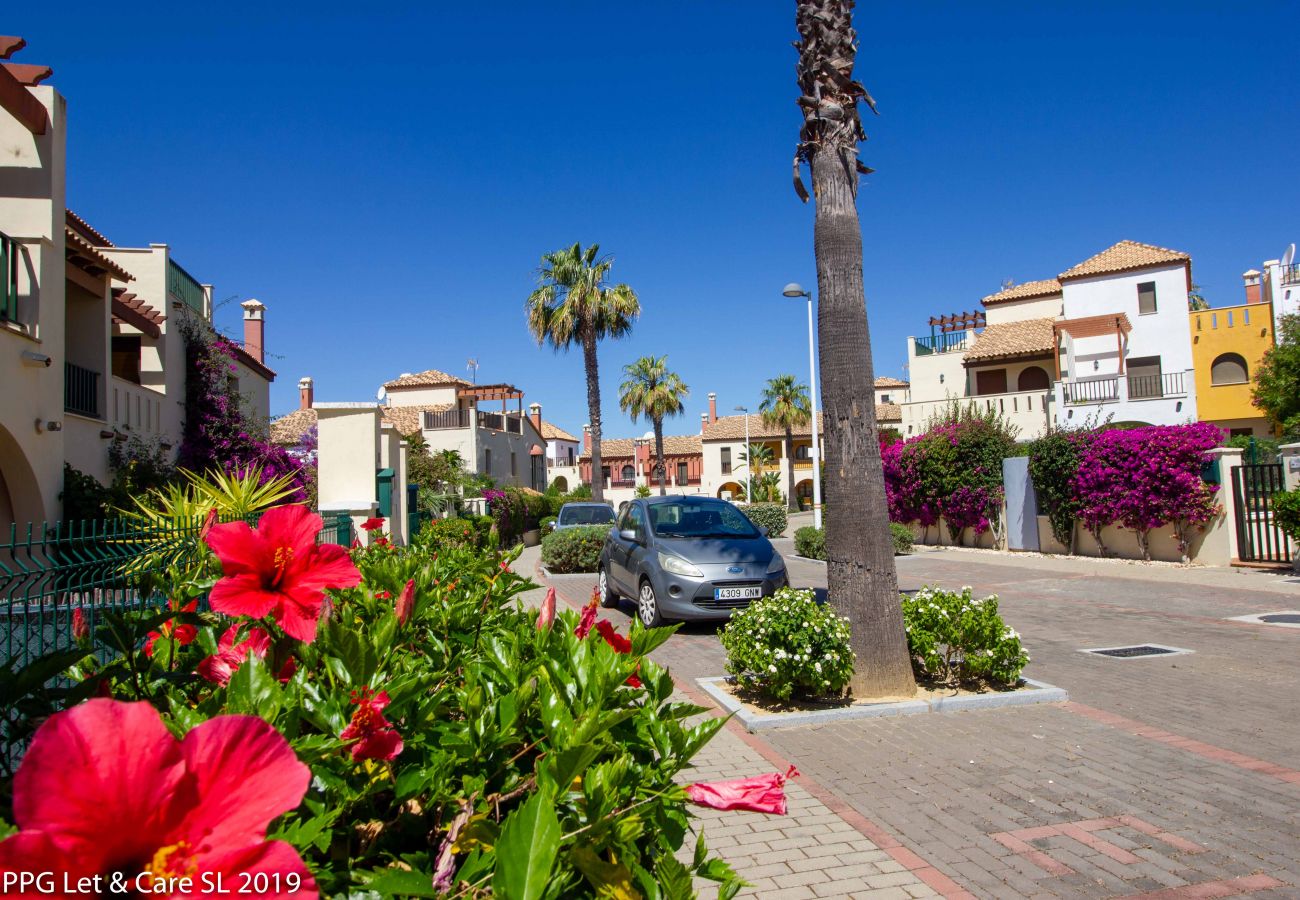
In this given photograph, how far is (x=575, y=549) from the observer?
19812 millimetres

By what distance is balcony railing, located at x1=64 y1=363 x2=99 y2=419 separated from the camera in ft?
38.8

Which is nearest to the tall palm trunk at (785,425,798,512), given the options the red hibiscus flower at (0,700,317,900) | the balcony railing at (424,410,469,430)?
the balcony railing at (424,410,469,430)

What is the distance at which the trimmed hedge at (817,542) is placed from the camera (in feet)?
70.0

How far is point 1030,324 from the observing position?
41781 millimetres

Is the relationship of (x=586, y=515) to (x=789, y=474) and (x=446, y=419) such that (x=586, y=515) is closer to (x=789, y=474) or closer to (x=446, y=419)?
(x=446, y=419)

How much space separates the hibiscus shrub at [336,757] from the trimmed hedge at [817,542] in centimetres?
1966

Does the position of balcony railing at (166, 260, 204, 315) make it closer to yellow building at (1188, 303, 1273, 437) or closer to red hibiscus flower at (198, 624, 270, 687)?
red hibiscus flower at (198, 624, 270, 687)

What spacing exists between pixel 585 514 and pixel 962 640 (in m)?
16.5

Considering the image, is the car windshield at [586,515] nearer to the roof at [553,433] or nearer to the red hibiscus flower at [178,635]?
the red hibiscus flower at [178,635]

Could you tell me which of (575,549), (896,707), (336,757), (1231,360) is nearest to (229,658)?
(336,757)

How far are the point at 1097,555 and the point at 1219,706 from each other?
45.1 feet

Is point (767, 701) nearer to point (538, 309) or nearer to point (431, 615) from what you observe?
point (431, 615)

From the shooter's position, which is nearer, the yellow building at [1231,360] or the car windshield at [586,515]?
the car windshield at [586,515]

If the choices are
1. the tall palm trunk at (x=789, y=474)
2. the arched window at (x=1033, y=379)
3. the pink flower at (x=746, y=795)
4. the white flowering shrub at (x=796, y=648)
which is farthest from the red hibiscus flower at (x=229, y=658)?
the tall palm trunk at (x=789, y=474)
